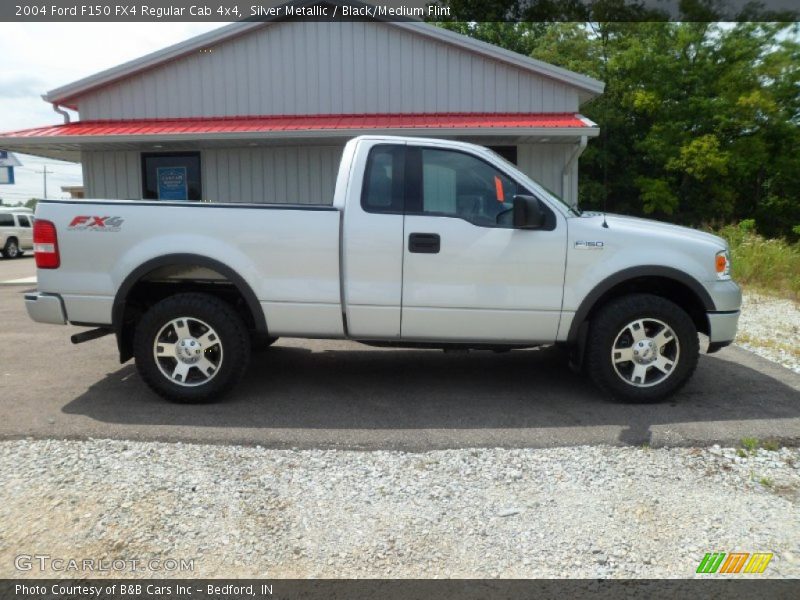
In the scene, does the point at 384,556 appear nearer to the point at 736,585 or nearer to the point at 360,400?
the point at 736,585

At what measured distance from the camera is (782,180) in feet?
93.5

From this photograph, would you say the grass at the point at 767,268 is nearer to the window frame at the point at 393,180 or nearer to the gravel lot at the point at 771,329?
the gravel lot at the point at 771,329

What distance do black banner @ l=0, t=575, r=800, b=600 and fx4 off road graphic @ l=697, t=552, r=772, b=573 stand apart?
8 centimetres

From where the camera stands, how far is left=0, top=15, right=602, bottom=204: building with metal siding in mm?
13031

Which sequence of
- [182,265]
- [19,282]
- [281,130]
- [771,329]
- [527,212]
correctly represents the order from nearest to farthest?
[527,212], [182,265], [771,329], [281,130], [19,282]

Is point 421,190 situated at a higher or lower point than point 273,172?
lower

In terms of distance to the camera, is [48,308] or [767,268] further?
[767,268]

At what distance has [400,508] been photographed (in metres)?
3.62

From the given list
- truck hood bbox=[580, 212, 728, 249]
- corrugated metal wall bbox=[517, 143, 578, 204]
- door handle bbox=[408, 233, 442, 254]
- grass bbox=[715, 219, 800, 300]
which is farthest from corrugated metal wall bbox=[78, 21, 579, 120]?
door handle bbox=[408, 233, 442, 254]

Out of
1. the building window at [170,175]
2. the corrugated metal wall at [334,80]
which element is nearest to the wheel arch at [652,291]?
the corrugated metal wall at [334,80]

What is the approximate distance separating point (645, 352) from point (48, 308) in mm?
4654

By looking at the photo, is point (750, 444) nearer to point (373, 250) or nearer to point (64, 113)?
Answer: point (373, 250)

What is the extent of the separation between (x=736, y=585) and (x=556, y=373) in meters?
3.49

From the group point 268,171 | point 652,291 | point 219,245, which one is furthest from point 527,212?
point 268,171
